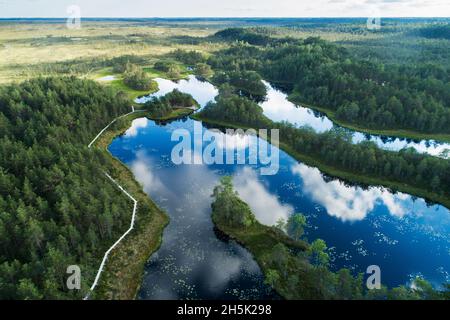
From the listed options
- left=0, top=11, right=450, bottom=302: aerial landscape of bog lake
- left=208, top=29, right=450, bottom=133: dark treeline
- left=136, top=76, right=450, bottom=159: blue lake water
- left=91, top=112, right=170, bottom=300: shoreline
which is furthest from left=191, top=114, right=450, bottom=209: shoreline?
left=91, top=112, right=170, bottom=300: shoreline

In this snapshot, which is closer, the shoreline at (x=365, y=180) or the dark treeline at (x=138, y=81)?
the shoreline at (x=365, y=180)

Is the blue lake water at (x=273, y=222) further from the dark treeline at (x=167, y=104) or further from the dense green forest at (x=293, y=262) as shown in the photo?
the dark treeline at (x=167, y=104)

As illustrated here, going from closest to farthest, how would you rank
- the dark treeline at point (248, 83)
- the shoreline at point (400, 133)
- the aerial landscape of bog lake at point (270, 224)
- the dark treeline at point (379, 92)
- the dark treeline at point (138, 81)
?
the aerial landscape of bog lake at point (270, 224), the shoreline at point (400, 133), the dark treeline at point (379, 92), the dark treeline at point (138, 81), the dark treeline at point (248, 83)

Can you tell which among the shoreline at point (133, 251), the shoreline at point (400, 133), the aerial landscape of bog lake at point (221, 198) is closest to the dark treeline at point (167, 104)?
the aerial landscape of bog lake at point (221, 198)

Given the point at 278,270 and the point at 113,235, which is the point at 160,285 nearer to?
the point at 113,235

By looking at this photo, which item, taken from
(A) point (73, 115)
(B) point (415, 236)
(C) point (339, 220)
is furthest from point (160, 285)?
(A) point (73, 115)
